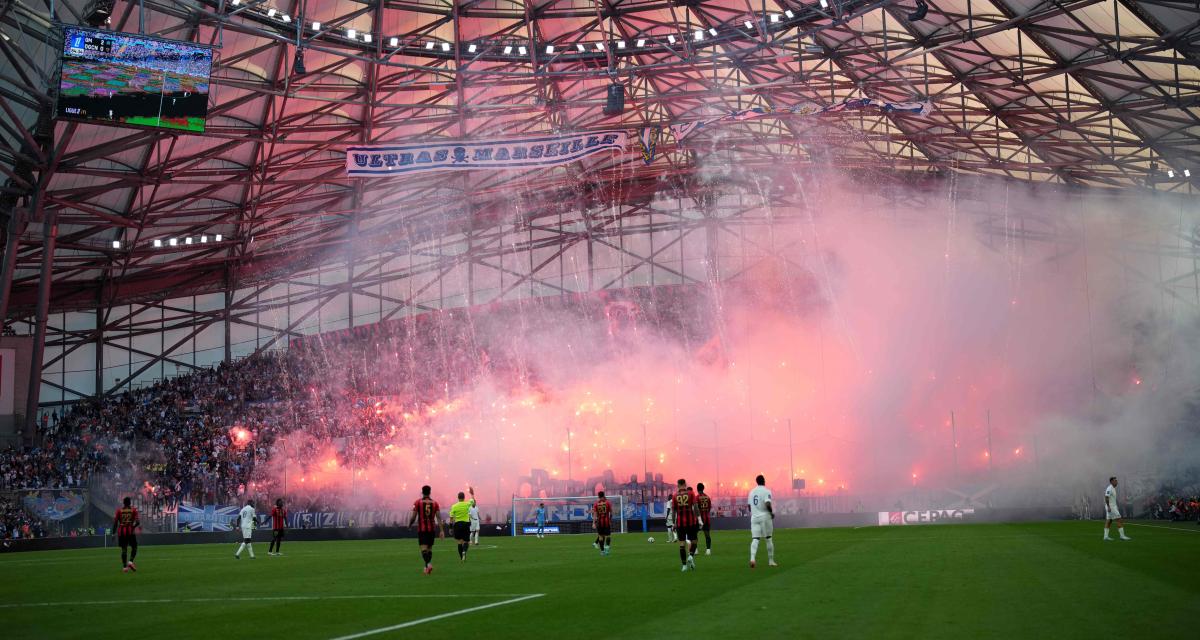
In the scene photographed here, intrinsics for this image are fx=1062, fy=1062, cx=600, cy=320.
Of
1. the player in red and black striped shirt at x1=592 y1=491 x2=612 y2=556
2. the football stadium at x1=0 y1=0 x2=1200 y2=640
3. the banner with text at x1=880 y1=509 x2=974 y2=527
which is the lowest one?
the banner with text at x1=880 y1=509 x2=974 y2=527

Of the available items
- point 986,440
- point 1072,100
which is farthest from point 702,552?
point 986,440

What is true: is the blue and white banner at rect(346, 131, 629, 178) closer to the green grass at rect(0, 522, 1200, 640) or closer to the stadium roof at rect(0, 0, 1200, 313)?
the stadium roof at rect(0, 0, 1200, 313)

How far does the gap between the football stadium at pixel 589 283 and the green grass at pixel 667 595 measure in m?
0.74

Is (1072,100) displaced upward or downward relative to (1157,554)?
upward

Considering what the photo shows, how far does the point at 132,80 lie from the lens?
2580 cm

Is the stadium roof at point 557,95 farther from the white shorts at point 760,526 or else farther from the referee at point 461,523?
the white shorts at point 760,526

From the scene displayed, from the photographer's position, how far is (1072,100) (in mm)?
37594

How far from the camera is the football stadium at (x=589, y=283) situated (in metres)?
31.1

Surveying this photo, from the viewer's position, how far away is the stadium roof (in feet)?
105

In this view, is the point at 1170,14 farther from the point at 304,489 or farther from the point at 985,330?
the point at 304,489

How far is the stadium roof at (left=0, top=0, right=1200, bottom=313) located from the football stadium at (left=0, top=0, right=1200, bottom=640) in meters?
0.19

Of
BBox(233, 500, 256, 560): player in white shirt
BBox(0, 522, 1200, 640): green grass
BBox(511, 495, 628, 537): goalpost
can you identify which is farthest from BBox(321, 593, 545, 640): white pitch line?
BBox(511, 495, 628, 537): goalpost

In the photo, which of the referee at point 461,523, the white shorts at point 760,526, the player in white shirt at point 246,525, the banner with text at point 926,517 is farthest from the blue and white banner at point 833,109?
the player in white shirt at point 246,525

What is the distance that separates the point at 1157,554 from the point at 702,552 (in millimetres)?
8749
